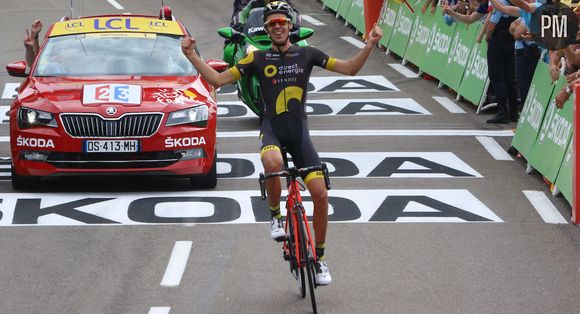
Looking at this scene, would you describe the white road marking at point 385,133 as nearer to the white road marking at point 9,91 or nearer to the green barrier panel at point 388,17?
the white road marking at point 9,91

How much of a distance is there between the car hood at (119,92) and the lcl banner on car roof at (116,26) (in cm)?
125

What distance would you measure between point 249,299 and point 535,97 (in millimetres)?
7281

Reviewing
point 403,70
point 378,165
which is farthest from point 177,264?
point 403,70

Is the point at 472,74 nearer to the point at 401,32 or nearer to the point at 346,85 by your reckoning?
the point at 346,85

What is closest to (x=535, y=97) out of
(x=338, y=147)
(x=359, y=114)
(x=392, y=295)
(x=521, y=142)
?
(x=521, y=142)

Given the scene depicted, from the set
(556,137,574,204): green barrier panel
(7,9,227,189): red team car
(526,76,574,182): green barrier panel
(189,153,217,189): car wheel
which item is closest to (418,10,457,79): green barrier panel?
(526,76,574,182): green barrier panel

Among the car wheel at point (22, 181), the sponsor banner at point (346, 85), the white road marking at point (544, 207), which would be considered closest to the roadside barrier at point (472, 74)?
the white road marking at point (544, 207)

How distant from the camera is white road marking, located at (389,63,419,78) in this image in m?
23.9

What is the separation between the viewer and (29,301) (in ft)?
31.6

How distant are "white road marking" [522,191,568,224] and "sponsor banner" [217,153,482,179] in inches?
44.9

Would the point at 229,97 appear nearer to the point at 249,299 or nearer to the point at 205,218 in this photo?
the point at 205,218

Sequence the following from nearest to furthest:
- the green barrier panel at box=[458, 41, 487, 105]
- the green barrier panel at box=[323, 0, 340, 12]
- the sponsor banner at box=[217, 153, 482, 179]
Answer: the sponsor banner at box=[217, 153, 482, 179], the green barrier panel at box=[458, 41, 487, 105], the green barrier panel at box=[323, 0, 340, 12]

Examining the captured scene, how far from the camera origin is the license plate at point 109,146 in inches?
535

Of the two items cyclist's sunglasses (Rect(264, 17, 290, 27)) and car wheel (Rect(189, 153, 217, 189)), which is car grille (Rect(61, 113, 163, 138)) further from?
cyclist's sunglasses (Rect(264, 17, 290, 27))
